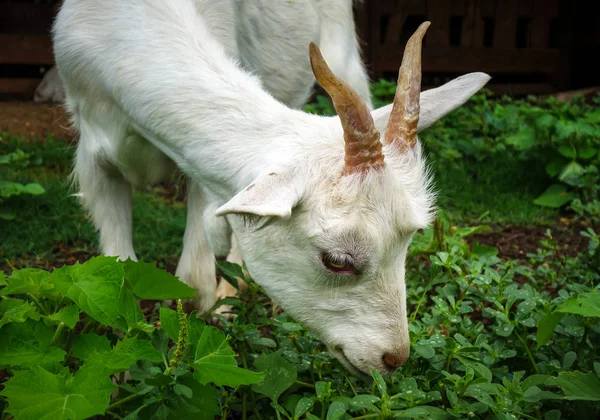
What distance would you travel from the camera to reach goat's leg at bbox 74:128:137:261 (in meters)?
4.10

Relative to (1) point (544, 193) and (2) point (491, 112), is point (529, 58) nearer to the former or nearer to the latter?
(2) point (491, 112)

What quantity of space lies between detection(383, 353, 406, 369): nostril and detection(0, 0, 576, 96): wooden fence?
705cm

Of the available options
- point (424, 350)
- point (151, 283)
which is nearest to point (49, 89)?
point (151, 283)

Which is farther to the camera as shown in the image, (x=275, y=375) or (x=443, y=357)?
(x=443, y=357)

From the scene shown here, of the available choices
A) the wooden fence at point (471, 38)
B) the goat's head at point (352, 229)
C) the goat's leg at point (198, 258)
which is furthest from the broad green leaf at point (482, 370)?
the wooden fence at point (471, 38)

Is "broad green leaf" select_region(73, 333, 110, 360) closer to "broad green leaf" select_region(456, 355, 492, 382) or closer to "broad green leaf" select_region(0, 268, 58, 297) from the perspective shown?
"broad green leaf" select_region(0, 268, 58, 297)

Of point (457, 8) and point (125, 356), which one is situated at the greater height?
point (125, 356)

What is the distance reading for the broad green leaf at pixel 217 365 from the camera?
2.46 meters

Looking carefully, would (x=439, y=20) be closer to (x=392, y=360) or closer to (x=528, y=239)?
(x=528, y=239)

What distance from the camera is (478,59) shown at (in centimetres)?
1009

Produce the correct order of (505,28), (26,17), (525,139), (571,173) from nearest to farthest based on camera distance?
1. (571,173)
2. (525,139)
3. (26,17)
4. (505,28)

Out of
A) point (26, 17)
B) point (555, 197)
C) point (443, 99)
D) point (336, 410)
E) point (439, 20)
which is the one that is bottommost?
point (555, 197)

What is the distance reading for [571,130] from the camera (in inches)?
254

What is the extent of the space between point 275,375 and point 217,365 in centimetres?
40
